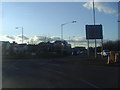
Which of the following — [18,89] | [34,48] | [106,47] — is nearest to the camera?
→ [18,89]

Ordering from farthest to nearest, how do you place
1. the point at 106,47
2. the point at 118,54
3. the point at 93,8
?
the point at 106,47, the point at 93,8, the point at 118,54

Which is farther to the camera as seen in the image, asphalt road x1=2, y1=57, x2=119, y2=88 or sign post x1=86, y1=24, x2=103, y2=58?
sign post x1=86, y1=24, x2=103, y2=58

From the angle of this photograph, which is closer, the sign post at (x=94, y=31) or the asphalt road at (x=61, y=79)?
the asphalt road at (x=61, y=79)

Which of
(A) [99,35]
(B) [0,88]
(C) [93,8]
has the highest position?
(C) [93,8]

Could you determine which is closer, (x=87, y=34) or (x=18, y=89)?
(x=18, y=89)

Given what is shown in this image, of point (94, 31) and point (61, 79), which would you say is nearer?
point (61, 79)

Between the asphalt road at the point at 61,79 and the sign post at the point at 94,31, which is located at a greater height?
the sign post at the point at 94,31

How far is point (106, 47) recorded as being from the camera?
13350 centimetres

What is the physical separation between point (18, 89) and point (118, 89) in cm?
417

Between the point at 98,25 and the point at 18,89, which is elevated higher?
the point at 98,25

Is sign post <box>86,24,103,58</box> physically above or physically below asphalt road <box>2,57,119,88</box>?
above

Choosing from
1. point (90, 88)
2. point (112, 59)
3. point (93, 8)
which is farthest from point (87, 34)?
point (90, 88)

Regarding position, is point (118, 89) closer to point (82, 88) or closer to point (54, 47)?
point (82, 88)

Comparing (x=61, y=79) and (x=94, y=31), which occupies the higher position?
(x=94, y=31)
